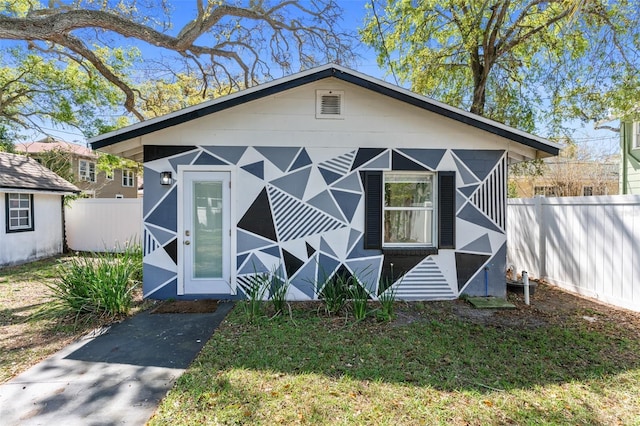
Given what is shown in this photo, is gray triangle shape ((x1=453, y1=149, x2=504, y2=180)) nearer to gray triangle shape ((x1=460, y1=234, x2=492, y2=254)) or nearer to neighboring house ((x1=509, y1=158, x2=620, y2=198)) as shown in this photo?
gray triangle shape ((x1=460, y1=234, x2=492, y2=254))

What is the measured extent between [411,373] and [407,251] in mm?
2669

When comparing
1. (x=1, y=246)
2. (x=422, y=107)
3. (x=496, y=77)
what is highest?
(x=496, y=77)

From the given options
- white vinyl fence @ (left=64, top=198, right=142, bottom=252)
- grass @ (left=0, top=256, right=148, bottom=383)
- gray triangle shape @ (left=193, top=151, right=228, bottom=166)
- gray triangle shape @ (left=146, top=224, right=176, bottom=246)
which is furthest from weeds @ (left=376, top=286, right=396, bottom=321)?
white vinyl fence @ (left=64, top=198, right=142, bottom=252)

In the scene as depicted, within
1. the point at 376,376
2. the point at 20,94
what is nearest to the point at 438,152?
the point at 376,376

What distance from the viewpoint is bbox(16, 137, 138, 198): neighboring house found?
1973 centimetres

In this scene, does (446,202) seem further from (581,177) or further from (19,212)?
(581,177)

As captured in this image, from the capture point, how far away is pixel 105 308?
4.89 metres

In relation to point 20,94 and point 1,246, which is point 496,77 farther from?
point 20,94

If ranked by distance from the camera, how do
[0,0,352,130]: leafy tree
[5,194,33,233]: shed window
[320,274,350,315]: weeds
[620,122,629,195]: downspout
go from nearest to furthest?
[320,274,350,315]: weeds → [0,0,352,130]: leafy tree → [5,194,33,233]: shed window → [620,122,629,195]: downspout

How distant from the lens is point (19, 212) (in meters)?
9.80

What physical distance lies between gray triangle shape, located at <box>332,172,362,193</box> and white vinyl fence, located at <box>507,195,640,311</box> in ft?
13.2

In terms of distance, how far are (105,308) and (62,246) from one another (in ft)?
29.1

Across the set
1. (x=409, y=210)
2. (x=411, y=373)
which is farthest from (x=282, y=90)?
(x=411, y=373)

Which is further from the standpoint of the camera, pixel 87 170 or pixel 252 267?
pixel 87 170
